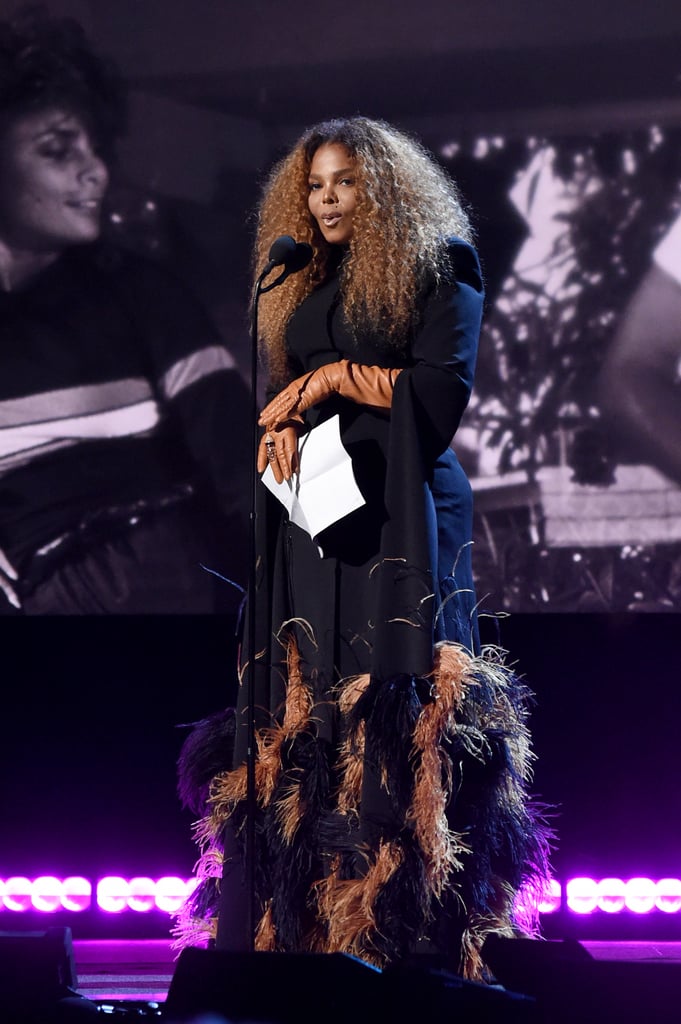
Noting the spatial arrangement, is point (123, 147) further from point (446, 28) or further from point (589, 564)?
point (589, 564)

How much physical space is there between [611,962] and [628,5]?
299 cm

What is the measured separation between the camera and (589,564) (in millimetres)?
3363

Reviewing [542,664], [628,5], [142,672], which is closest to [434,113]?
[628,5]

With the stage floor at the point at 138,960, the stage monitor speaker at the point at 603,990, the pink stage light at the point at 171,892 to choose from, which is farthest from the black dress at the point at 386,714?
the pink stage light at the point at 171,892

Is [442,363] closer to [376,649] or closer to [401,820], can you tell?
[376,649]

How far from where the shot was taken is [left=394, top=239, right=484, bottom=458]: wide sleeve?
189cm

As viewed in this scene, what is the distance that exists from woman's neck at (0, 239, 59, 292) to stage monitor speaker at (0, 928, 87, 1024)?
2434mm

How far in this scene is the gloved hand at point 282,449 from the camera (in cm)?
194

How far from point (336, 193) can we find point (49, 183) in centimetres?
187

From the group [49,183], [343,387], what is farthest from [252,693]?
[49,183]

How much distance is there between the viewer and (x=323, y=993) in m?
1.36

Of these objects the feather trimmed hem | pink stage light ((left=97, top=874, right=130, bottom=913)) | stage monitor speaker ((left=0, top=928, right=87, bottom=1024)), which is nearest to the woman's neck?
pink stage light ((left=97, top=874, right=130, bottom=913))

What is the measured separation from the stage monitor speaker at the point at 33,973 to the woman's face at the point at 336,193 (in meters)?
1.24

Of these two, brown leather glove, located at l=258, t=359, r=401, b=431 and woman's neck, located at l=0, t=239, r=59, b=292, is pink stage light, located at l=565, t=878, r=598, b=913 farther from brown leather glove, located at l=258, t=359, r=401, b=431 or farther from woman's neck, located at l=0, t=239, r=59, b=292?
woman's neck, located at l=0, t=239, r=59, b=292
